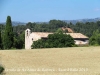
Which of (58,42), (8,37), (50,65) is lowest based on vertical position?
(58,42)

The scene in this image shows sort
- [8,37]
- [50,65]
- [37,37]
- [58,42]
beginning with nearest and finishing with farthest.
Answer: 1. [50,65]
2. [58,42]
3. [8,37]
4. [37,37]

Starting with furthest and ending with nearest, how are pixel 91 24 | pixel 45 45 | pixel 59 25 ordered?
1. pixel 59 25
2. pixel 91 24
3. pixel 45 45

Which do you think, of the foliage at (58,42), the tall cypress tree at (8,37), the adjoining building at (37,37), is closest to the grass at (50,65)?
the foliage at (58,42)

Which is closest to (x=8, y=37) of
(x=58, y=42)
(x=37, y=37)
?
(x=58, y=42)

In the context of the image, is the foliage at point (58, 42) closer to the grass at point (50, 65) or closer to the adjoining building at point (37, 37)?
the adjoining building at point (37, 37)

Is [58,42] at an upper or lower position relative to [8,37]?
lower

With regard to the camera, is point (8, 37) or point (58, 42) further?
point (8, 37)

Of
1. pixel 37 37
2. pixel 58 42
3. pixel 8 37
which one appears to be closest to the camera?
pixel 58 42

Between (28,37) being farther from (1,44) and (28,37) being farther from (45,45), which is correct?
(45,45)

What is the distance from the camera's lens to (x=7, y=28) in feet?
186

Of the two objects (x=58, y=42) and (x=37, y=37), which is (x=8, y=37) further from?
(x=37, y=37)

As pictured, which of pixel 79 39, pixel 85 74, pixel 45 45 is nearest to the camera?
pixel 85 74

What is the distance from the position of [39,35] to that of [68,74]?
53.7m

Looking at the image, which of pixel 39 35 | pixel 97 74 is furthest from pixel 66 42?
pixel 97 74
